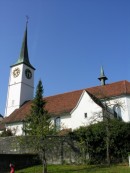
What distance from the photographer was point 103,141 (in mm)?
25016

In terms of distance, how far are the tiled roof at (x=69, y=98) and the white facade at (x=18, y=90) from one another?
2401 mm

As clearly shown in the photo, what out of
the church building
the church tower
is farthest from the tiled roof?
the church tower

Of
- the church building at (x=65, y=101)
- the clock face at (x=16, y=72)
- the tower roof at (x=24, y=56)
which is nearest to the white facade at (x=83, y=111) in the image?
the church building at (x=65, y=101)

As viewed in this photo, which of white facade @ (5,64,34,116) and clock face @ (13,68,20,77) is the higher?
clock face @ (13,68,20,77)

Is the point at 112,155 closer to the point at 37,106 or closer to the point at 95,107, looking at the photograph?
the point at 95,107

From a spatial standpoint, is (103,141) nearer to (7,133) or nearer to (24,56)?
(7,133)

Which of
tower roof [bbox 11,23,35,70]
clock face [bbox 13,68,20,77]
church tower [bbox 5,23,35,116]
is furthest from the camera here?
tower roof [bbox 11,23,35,70]

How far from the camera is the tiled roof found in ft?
119

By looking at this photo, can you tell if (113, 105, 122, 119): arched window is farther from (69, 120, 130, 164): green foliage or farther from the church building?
(69, 120, 130, 164): green foliage

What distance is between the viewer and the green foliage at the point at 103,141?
80.2ft

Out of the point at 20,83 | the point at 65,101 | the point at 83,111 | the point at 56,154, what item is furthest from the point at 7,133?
the point at 56,154

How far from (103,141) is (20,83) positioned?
1177 inches

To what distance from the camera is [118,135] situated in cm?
2492

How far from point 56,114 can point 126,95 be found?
11.3 metres
